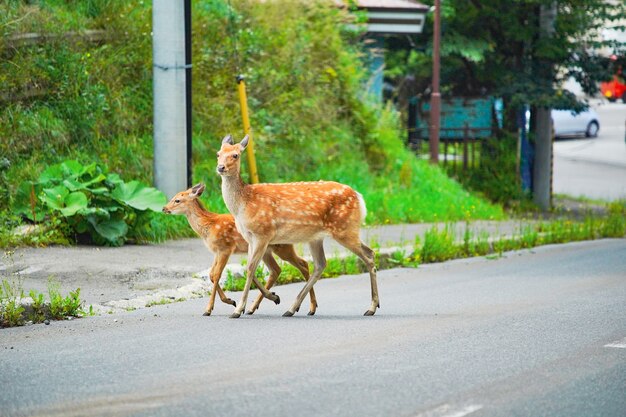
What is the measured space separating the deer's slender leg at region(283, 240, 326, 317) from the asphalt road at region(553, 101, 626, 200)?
49.7ft

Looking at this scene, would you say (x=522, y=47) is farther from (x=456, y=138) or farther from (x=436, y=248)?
(x=436, y=248)

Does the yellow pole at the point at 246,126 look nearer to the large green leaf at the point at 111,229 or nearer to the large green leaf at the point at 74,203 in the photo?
the large green leaf at the point at 111,229

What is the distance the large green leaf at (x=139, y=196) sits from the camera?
1355 centimetres

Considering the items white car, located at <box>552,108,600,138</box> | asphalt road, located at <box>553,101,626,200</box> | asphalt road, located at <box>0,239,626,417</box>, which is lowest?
asphalt road, located at <box>553,101,626,200</box>

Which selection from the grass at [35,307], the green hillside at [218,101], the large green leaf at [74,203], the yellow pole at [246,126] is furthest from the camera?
the yellow pole at [246,126]

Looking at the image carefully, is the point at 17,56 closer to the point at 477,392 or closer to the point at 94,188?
the point at 94,188

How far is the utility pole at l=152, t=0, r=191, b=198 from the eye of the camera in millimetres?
14453

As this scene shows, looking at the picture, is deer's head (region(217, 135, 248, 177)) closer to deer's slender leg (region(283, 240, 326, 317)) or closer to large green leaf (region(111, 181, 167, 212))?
deer's slender leg (region(283, 240, 326, 317))

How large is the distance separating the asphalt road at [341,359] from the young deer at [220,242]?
0.28m

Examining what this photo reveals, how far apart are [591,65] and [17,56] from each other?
42.6ft

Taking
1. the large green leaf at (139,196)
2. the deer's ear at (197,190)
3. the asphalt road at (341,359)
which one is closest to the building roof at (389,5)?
the large green leaf at (139,196)

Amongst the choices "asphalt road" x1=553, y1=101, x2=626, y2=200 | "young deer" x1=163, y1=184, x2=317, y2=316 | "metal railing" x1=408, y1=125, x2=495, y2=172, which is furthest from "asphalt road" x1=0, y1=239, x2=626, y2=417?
"asphalt road" x1=553, y1=101, x2=626, y2=200

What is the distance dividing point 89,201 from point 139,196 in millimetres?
657

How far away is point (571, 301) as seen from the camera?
11.4 m
